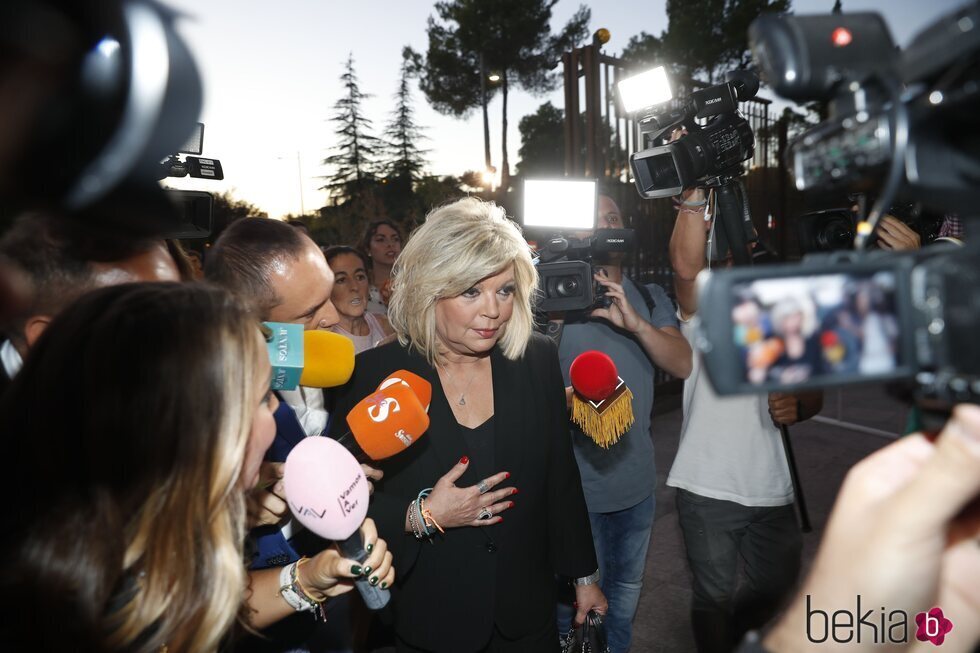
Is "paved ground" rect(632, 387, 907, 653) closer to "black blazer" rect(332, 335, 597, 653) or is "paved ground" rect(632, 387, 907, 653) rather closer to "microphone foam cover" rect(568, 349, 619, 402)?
"microphone foam cover" rect(568, 349, 619, 402)

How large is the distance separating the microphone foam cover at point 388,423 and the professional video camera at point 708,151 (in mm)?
1132

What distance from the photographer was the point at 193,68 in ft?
2.11

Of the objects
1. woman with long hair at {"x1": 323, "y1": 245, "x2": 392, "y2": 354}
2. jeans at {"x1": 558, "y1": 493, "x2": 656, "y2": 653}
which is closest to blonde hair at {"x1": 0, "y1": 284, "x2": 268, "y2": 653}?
jeans at {"x1": 558, "y1": 493, "x2": 656, "y2": 653}

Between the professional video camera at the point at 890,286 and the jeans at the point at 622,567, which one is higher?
the professional video camera at the point at 890,286

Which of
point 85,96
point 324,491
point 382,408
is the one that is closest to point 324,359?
point 382,408

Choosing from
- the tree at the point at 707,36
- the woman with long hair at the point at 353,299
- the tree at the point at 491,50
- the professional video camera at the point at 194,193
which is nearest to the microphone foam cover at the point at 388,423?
the professional video camera at the point at 194,193

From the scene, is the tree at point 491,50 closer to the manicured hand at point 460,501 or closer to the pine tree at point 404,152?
the pine tree at point 404,152

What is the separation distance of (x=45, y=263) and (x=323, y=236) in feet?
85.8

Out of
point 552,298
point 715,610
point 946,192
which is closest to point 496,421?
point 552,298

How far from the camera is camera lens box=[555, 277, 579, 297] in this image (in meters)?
2.39

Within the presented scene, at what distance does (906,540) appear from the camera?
666mm

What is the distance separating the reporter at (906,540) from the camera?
0.62 metres

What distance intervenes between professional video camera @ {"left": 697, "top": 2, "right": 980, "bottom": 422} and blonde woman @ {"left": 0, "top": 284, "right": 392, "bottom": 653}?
88 centimetres

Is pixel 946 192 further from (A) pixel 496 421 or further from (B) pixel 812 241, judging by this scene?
(A) pixel 496 421
